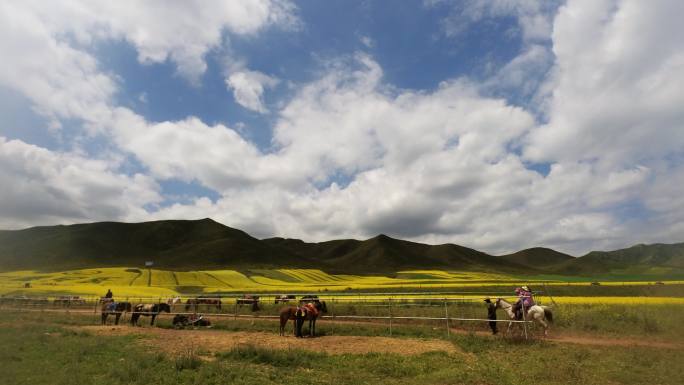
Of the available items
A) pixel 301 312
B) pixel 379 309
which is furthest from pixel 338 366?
pixel 379 309

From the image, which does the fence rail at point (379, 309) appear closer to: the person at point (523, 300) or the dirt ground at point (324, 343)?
the person at point (523, 300)

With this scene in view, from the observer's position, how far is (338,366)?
1262 centimetres

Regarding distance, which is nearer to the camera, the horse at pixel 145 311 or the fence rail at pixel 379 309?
the fence rail at pixel 379 309

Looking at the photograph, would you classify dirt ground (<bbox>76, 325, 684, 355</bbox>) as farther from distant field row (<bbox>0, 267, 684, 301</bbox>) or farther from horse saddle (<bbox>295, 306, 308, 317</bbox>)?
distant field row (<bbox>0, 267, 684, 301</bbox>)

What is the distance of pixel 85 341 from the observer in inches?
649

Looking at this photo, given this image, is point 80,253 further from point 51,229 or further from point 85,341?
point 85,341

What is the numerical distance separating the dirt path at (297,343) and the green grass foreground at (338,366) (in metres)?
1.10

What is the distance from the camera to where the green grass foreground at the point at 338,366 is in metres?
10.8

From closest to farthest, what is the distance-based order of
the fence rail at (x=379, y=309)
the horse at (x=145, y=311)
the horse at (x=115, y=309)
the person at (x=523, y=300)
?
1. the person at (x=523, y=300)
2. the fence rail at (x=379, y=309)
3. the horse at (x=145, y=311)
4. the horse at (x=115, y=309)

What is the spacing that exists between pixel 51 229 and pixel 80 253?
2145 inches

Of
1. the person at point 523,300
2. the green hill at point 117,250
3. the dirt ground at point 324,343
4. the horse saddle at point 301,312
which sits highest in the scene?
the green hill at point 117,250

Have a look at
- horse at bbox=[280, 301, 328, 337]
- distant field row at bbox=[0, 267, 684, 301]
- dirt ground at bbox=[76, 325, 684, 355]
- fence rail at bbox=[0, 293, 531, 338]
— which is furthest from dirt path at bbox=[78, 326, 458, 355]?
distant field row at bbox=[0, 267, 684, 301]

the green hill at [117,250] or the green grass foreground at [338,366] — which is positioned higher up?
the green hill at [117,250]

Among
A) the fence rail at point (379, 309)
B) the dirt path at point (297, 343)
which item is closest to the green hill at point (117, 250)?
the fence rail at point (379, 309)
